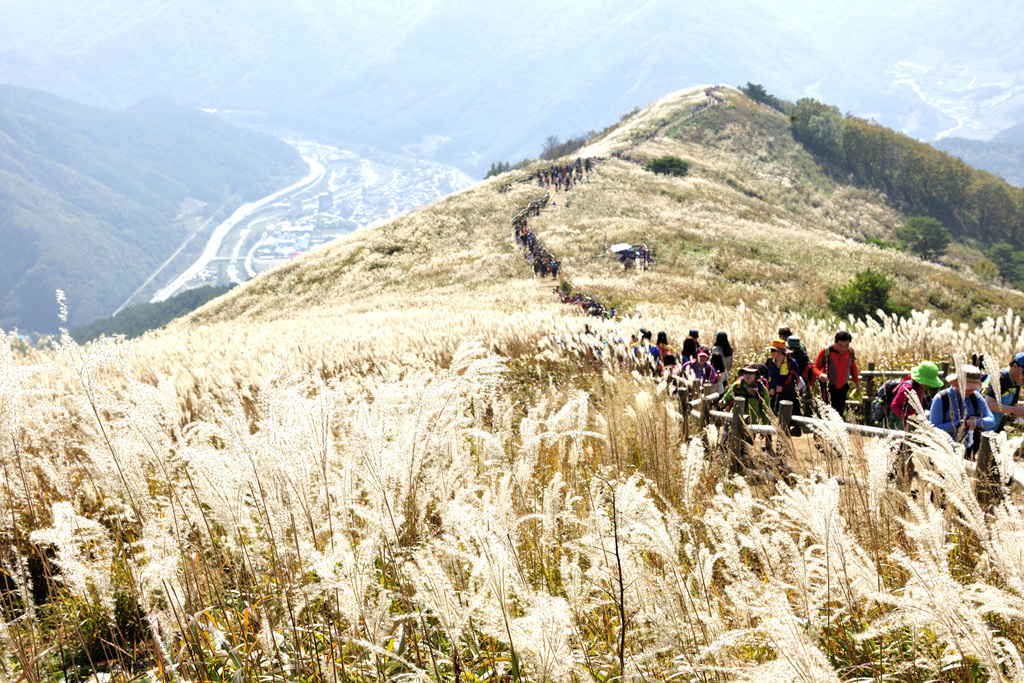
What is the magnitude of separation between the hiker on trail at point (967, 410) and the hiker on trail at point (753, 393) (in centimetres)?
135

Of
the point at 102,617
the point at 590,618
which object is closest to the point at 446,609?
the point at 590,618

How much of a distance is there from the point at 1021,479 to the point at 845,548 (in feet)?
5.73

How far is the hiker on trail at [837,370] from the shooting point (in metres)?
6.58

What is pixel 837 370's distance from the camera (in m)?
6.69

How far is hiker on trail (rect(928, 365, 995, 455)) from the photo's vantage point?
3584 millimetres

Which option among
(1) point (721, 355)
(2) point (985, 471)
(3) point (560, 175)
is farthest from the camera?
(3) point (560, 175)

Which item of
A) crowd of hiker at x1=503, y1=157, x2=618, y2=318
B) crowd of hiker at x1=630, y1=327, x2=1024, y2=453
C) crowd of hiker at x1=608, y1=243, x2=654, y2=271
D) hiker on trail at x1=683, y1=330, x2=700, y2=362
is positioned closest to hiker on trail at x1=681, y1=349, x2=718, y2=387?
crowd of hiker at x1=630, y1=327, x2=1024, y2=453

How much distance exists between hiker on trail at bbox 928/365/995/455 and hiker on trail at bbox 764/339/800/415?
1.93m

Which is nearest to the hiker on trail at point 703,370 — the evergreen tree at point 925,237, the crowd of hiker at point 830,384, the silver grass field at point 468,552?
the crowd of hiker at point 830,384

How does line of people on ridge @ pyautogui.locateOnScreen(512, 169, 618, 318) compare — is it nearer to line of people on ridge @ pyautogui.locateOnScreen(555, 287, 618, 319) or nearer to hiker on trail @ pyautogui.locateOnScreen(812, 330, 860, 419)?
line of people on ridge @ pyautogui.locateOnScreen(555, 287, 618, 319)

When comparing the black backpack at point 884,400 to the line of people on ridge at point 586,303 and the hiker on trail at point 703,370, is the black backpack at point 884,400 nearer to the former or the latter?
the hiker on trail at point 703,370

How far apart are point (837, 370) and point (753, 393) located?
1.81 metres

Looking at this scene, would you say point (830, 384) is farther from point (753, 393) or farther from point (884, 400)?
point (753, 393)

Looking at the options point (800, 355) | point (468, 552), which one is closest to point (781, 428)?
point (468, 552)
